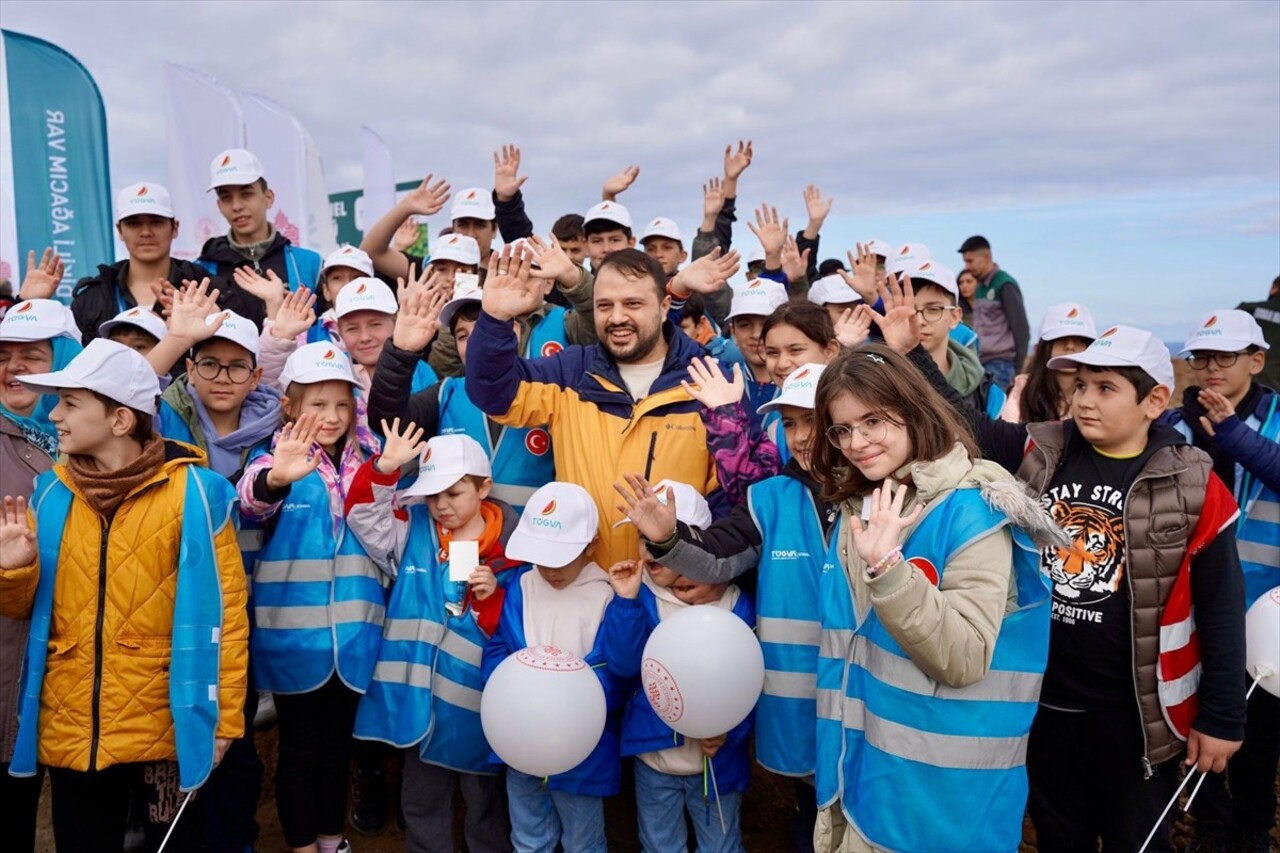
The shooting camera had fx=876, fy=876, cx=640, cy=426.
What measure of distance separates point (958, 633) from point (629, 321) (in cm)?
214

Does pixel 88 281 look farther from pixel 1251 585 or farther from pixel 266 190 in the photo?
pixel 1251 585

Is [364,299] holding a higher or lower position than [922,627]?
higher

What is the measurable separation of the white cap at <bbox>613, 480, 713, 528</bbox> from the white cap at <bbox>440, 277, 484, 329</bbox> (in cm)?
172

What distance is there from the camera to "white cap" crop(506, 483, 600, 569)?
3.52m

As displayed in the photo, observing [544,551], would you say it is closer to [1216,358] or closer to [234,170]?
[1216,358]

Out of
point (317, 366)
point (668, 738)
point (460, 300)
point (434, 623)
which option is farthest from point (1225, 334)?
point (317, 366)

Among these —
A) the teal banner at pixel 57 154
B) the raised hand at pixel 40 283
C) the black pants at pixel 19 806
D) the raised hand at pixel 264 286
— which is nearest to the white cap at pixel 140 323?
the raised hand at pixel 264 286

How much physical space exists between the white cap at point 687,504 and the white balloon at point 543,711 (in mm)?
659

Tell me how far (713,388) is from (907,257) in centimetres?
233

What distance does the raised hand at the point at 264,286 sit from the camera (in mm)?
5129

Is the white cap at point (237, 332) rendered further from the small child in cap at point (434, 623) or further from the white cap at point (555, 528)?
the white cap at point (555, 528)

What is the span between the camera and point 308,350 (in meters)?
3.99

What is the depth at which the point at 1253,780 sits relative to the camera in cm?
428

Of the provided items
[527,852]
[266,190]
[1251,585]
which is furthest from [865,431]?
[266,190]
